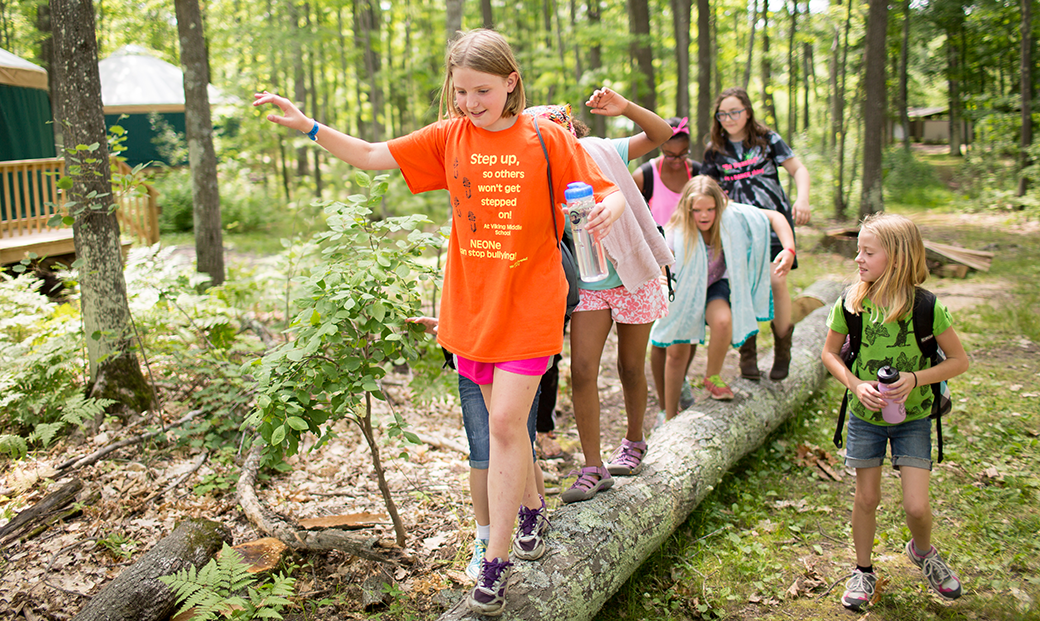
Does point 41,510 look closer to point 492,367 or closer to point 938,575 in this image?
point 492,367

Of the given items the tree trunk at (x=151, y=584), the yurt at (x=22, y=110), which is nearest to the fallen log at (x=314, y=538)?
the tree trunk at (x=151, y=584)

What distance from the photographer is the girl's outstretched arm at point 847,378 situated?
103 inches

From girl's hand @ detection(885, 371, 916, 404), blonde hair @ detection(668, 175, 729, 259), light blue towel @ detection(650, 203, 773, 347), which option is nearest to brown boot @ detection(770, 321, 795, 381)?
light blue towel @ detection(650, 203, 773, 347)

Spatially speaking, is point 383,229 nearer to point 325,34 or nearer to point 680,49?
point 680,49

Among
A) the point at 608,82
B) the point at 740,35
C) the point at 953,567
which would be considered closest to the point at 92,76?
the point at 953,567

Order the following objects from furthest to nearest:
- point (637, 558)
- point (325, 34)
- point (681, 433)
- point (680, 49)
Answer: point (325, 34) → point (680, 49) → point (681, 433) → point (637, 558)

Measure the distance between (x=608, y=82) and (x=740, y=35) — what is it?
63.4 ft

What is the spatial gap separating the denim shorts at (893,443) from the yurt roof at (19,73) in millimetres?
13910

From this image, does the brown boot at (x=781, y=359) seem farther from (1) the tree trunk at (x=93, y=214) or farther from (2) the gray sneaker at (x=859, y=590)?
(1) the tree trunk at (x=93, y=214)

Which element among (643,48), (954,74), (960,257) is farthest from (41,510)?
(954,74)

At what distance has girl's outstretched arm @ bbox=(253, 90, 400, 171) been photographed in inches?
91.8

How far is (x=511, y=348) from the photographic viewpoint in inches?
89.0

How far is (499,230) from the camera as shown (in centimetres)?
228

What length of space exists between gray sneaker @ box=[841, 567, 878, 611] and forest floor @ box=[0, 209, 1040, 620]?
0.07m
